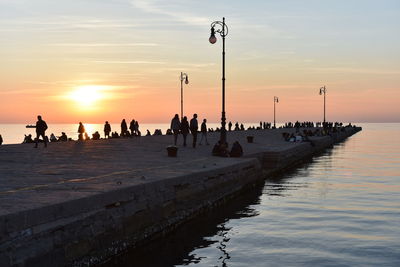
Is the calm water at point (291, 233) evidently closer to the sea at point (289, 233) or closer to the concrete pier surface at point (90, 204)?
the sea at point (289, 233)

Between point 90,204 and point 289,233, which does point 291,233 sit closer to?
point 289,233

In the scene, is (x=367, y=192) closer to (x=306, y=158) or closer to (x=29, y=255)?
(x=29, y=255)

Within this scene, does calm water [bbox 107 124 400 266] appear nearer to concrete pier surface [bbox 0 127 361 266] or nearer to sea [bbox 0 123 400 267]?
sea [bbox 0 123 400 267]

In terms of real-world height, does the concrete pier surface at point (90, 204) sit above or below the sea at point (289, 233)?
above

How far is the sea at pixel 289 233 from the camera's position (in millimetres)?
12859

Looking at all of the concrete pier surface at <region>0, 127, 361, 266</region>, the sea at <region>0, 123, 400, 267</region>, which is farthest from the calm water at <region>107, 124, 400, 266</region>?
the concrete pier surface at <region>0, 127, 361, 266</region>

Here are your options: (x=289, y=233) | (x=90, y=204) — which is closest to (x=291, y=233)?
(x=289, y=233)

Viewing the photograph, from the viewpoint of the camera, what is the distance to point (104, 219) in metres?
11.4

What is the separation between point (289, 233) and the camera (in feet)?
52.5

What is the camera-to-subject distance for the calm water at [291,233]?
12.9 metres

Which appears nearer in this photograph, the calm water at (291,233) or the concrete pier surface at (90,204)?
the concrete pier surface at (90,204)

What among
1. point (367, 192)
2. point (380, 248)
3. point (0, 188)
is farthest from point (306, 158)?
point (0, 188)

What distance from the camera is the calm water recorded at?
1288cm

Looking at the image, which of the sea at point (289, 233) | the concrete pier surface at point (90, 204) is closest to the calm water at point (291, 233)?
the sea at point (289, 233)
